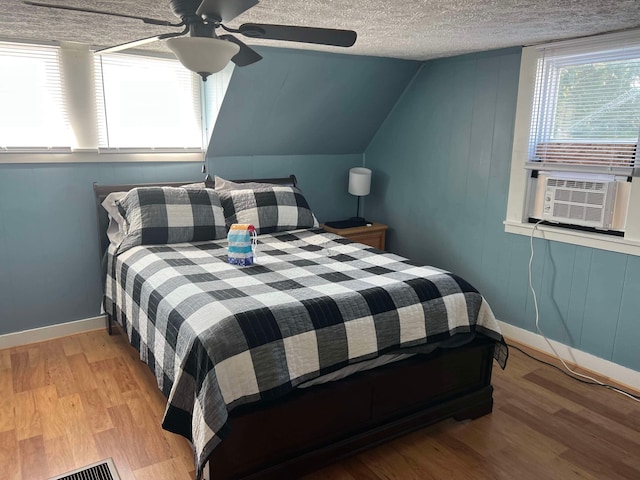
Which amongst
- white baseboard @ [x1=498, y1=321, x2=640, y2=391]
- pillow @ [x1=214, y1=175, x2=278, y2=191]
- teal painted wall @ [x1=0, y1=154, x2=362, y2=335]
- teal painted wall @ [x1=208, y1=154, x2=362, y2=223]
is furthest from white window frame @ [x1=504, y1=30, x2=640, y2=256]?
teal painted wall @ [x1=0, y1=154, x2=362, y2=335]

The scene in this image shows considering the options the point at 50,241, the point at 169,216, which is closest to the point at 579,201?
the point at 169,216

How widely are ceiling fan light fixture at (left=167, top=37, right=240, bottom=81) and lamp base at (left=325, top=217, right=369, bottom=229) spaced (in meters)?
2.41

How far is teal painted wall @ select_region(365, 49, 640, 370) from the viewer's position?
9.42 ft

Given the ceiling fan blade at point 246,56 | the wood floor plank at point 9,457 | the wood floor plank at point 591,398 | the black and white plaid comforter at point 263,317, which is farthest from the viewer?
the wood floor plank at point 591,398

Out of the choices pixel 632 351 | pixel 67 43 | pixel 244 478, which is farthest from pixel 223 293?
pixel 632 351

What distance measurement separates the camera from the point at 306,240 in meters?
3.21

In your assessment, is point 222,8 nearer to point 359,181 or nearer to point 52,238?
point 52,238

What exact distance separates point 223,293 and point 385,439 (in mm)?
991

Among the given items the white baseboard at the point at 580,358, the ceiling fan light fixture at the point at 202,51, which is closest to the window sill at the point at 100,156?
the ceiling fan light fixture at the point at 202,51

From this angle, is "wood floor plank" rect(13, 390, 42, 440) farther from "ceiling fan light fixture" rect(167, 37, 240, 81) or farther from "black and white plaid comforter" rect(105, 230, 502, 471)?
"ceiling fan light fixture" rect(167, 37, 240, 81)

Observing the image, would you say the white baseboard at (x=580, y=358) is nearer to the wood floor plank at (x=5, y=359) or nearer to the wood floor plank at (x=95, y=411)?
the wood floor plank at (x=95, y=411)

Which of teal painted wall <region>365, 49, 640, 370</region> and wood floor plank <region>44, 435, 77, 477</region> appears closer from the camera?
wood floor plank <region>44, 435, 77, 477</region>

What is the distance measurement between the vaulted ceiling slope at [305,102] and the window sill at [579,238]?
1516mm

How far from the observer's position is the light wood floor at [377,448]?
2.06m
